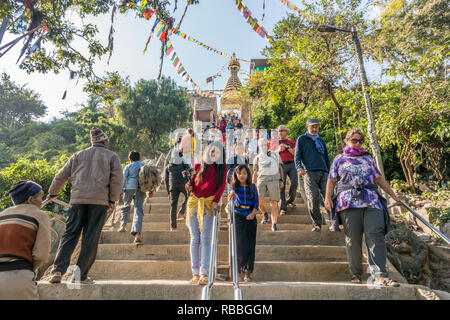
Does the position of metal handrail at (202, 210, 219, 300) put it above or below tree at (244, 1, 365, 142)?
below

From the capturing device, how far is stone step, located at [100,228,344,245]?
451 centimetres

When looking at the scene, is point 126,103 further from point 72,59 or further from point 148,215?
point 148,215

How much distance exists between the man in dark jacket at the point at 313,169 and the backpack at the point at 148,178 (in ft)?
8.12

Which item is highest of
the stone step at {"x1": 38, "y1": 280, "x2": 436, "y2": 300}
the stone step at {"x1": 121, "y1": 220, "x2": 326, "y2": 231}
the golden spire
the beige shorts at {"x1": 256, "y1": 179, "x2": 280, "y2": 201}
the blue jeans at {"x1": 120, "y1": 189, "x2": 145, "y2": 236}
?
the golden spire

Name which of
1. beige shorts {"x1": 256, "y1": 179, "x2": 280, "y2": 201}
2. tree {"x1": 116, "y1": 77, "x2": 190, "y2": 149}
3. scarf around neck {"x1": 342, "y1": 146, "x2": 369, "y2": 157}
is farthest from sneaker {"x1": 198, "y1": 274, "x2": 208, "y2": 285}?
tree {"x1": 116, "y1": 77, "x2": 190, "y2": 149}

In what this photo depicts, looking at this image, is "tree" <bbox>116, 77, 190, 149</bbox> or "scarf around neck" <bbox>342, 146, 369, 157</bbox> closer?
"scarf around neck" <bbox>342, 146, 369, 157</bbox>

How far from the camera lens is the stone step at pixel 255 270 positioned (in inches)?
147

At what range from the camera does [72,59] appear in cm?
726

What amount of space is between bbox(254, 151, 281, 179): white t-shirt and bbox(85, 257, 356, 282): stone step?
5.56ft


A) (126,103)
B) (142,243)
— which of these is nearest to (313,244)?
(142,243)

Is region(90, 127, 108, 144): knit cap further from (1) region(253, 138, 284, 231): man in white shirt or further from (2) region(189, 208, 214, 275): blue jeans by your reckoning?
(1) region(253, 138, 284, 231): man in white shirt

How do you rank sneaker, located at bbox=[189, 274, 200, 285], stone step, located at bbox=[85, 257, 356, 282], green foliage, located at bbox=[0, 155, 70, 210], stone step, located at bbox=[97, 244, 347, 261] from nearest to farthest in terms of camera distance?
sneaker, located at bbox=[189, 274, 200, 285] → stone step, located at bbox=[85, 257, 356, 282] → stone step, located at bbox=[97, 244, 347, 261] → green foliage, located at bbox=[0, 155, 70, 210]

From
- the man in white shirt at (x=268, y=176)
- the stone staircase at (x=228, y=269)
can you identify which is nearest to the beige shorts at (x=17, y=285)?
the stone staircase at (x=228, y=269)

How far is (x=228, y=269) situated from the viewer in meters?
3.79
